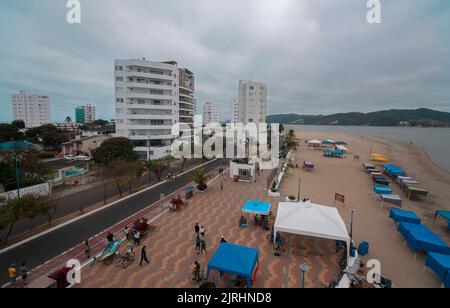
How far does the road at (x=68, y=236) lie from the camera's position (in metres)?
11.9

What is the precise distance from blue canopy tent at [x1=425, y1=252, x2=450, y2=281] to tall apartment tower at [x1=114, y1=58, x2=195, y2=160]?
39.4m

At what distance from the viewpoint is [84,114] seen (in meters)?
181

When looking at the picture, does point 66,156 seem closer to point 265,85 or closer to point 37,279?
point 37,279

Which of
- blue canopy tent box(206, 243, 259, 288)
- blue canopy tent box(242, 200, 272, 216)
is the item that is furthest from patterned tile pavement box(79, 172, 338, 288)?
blue canopy tent box(242, 200, 272, 216)

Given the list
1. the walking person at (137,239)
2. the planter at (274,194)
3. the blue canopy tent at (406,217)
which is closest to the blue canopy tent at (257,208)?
the planter at (274,194)

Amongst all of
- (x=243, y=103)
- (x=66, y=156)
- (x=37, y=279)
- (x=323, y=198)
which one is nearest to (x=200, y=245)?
(x=37, y=279)

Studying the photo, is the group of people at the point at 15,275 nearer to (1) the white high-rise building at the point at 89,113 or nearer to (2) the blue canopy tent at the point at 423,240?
(2) the blue canopy tent at the point at 423,240

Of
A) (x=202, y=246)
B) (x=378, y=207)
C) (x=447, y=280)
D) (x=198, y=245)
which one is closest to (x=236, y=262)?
(x=202, y=246)

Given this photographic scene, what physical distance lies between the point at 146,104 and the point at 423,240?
4395cm

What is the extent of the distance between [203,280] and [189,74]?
66.2 metres

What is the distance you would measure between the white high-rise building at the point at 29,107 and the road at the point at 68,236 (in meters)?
140

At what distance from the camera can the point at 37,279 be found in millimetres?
9758

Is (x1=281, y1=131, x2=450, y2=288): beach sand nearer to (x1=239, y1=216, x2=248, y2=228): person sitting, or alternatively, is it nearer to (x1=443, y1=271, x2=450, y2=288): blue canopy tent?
(x1=443, y1=271, x2=450, y2=288): blue canopy tent
